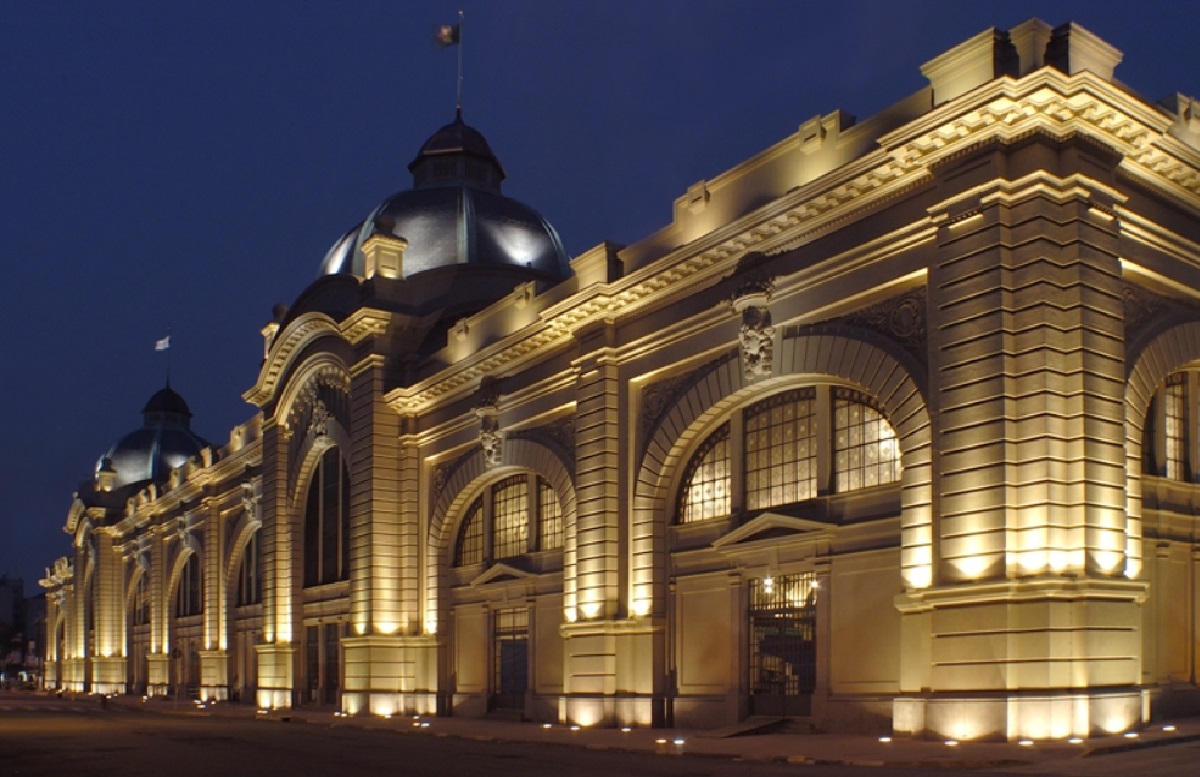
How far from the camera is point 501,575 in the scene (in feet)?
127

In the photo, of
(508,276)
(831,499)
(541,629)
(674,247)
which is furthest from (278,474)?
(831,499)

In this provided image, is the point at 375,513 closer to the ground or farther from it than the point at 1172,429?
closer to the ground

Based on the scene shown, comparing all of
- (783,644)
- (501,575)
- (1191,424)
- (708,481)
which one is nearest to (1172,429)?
(1191,424)

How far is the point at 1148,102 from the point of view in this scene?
22891 mm

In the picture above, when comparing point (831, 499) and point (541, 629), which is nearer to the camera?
point (831, 499)

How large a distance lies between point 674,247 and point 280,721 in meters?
20.8

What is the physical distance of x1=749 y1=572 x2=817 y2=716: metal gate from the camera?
27.0 metres

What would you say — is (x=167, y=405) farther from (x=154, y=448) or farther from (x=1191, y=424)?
(x=1191, y=424)

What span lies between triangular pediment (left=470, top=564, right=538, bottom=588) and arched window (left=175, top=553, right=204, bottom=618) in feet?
112

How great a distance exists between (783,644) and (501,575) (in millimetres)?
12917

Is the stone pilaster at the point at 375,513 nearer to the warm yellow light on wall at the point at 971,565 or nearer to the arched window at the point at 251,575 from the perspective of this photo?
the arched window at the point at 251,575

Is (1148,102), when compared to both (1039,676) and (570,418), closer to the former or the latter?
(1039,676)

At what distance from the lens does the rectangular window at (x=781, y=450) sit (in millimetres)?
27234

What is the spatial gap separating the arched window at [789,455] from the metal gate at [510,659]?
9089 millimetres
